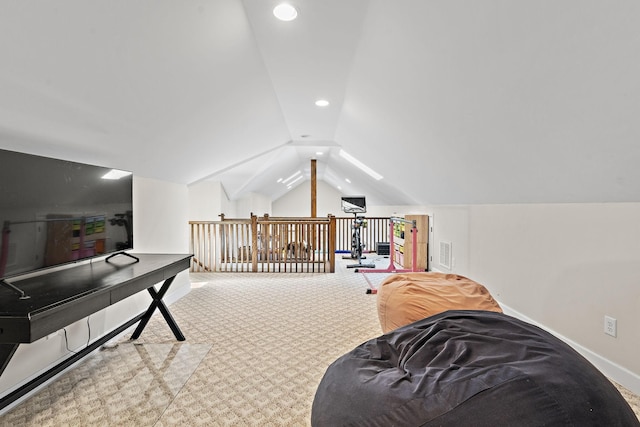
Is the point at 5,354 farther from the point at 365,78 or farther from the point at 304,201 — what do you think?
the point at 304,201

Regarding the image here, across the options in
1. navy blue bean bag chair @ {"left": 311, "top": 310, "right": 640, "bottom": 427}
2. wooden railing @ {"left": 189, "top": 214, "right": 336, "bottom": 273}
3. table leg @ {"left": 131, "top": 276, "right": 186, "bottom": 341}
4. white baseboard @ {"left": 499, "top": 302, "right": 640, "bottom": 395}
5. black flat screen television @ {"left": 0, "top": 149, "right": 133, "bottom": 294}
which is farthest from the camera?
wooden railing @ {"left": 189, "top": 214, "right": 336, "bottom": 273}

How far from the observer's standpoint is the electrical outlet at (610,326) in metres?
2.22

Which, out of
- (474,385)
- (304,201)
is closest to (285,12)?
(474,385)

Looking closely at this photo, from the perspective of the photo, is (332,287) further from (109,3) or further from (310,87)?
(109,3)

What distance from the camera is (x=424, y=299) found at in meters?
2.36

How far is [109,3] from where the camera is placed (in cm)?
149

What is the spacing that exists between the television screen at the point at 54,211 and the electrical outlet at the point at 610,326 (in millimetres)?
3599

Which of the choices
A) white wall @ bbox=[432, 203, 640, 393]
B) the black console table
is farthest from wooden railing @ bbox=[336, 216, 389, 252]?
the black console table

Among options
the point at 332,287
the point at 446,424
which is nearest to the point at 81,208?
the point at 446,424

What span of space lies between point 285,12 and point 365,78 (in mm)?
1070

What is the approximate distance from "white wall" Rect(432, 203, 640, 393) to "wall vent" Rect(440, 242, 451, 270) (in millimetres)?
1201

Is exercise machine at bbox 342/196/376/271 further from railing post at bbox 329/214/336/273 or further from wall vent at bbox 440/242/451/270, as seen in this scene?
wall vent at bbox 440/242/451/270

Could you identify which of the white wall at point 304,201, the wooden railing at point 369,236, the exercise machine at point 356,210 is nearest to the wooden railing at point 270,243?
the exercise machine at point 356,210

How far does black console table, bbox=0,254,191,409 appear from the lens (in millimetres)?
1465
